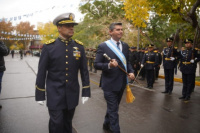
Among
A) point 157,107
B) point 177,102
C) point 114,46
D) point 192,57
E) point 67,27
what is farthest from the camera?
point 192,57

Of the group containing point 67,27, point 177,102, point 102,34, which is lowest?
point 177,102

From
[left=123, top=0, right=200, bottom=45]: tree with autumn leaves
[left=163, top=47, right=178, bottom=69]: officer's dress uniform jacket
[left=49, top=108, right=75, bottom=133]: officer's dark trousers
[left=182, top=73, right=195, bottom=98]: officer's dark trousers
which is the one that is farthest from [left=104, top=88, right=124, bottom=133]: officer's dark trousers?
[left=123, top=0, right=200, bottom=45]: tree with autumn leaves

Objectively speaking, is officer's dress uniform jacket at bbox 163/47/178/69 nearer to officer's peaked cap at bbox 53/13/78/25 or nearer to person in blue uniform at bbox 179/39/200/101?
A: person in blue uniform at bbox 179/39/200/101

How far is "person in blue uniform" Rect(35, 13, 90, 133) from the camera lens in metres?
2.66

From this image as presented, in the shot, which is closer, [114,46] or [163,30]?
[114,46]

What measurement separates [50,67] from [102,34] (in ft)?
68.4

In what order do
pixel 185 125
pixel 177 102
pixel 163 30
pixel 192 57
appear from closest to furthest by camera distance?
1. pixel 185 125
2. pixel 177 102
3. pixel 192 57
4. pixel 163 30

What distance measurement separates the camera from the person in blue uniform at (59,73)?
2.66 metres

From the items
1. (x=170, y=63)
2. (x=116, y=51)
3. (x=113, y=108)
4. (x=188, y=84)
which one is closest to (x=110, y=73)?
(x=116, y=51)

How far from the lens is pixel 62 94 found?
272 cm

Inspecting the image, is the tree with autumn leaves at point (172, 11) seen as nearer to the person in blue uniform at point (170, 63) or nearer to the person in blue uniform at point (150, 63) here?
the person in blue uniform at point (170, 63)

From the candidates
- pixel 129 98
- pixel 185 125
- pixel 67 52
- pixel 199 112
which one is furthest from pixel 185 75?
pixel 67 52

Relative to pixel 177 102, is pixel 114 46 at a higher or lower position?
higher

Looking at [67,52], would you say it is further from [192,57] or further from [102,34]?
[102,34]
